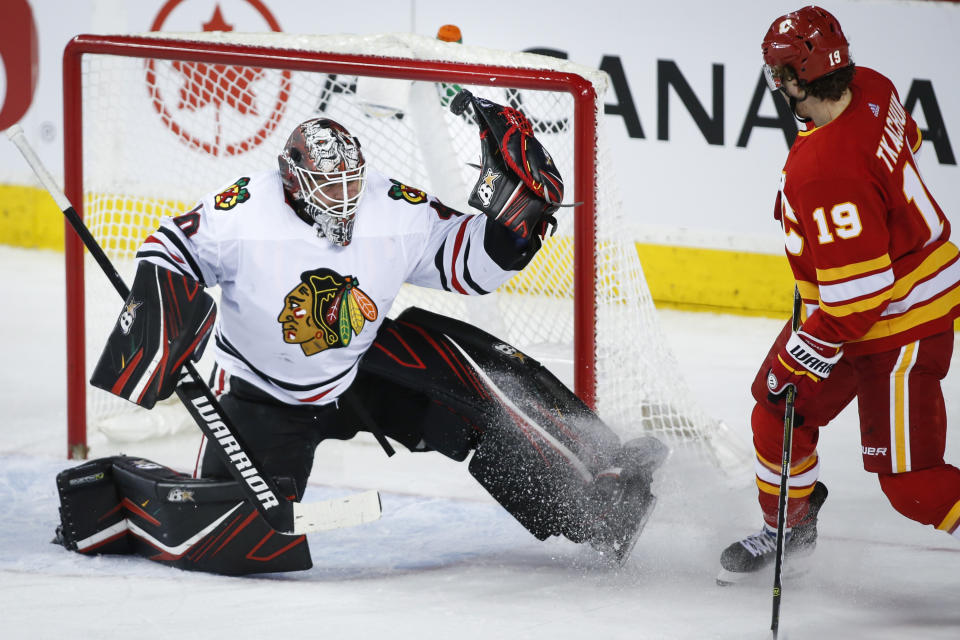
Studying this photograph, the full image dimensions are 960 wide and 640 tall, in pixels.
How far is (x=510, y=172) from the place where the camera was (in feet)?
7.82

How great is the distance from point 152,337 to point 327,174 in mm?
458

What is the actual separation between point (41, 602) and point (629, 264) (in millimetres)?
1613

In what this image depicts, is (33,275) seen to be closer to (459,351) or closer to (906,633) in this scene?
(459,351)

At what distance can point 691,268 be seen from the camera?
15.9 ft

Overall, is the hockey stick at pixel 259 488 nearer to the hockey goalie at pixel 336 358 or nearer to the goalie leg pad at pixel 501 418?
the hockey goalie at pixel 336 358

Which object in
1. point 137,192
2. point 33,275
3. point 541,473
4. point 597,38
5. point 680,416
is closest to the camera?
point 541,473

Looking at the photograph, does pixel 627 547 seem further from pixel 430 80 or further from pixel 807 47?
pixel 430 80

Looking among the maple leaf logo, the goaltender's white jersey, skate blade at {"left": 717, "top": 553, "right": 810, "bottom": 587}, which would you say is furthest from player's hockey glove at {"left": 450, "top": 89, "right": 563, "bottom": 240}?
the maple leaf logo

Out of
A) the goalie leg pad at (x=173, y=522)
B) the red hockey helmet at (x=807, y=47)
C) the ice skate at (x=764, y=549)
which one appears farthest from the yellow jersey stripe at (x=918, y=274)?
the goalie leg pad at (x=173, y=522)

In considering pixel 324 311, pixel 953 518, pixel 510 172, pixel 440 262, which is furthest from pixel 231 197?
pixel 953 518

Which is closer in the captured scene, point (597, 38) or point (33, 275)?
point (597, 38)

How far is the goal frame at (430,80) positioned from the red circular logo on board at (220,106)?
14.9 inches

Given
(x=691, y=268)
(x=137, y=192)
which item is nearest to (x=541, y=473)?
(x=137, y=192)

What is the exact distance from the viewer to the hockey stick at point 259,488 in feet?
7.83
